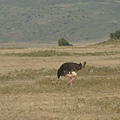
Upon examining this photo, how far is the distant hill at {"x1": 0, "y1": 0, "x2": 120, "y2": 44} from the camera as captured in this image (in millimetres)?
134375

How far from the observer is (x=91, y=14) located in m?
150

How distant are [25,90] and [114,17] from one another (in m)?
133

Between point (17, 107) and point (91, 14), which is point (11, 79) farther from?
point (91, 14)

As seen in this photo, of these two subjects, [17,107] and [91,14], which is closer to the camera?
[17,107]

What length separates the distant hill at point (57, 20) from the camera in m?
134

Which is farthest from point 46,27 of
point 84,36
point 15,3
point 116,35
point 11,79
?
point 11,79

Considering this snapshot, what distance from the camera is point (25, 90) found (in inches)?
683

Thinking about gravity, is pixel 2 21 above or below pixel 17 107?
above

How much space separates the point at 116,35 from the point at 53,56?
1352 inches

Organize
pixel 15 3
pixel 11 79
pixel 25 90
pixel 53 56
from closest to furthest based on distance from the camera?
1. pixel 25 90
2. pixel 11 79
3. pixel 53 56
4. pixel 15 3

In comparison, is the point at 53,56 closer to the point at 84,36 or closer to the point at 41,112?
the point at 41,112

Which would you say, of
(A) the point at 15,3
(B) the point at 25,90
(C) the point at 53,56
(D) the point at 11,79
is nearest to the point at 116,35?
(C) the point at 53,56

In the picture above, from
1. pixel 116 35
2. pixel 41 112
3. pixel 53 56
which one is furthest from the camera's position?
pixel 116 35

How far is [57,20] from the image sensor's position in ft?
486
